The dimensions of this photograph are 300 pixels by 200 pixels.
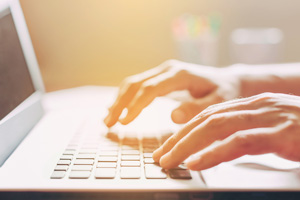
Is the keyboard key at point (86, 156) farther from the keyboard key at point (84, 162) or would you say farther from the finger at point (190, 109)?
the finger at point (190, 109)

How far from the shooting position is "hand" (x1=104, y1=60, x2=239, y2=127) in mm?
573

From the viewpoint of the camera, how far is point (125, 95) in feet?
2.07

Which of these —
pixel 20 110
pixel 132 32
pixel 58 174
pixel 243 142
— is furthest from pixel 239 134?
pixel 132 32

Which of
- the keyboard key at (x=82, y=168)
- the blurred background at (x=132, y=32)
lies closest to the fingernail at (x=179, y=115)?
the keyboard key at (x=82, y=168)

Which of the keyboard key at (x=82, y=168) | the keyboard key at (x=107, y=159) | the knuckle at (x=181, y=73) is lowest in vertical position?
the keyboard key at (x=82, y=168)

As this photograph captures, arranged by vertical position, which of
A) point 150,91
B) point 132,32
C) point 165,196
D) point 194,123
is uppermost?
point 132,32

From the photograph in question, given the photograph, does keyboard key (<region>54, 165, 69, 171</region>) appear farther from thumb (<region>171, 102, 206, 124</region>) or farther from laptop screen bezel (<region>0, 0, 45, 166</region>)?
thumb (<region>171, 102, 206, 124</region>)

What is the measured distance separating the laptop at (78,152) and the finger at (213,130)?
0.7 inches

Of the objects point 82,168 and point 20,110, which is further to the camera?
point 20,110

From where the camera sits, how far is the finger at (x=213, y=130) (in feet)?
1.24

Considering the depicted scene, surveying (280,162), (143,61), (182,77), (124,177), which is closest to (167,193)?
(124,177)

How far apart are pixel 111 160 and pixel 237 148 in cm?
16

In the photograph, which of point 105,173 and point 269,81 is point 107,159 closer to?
point 105,173

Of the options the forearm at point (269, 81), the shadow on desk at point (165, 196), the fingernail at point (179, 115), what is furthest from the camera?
the forearm at point (269, 81)
